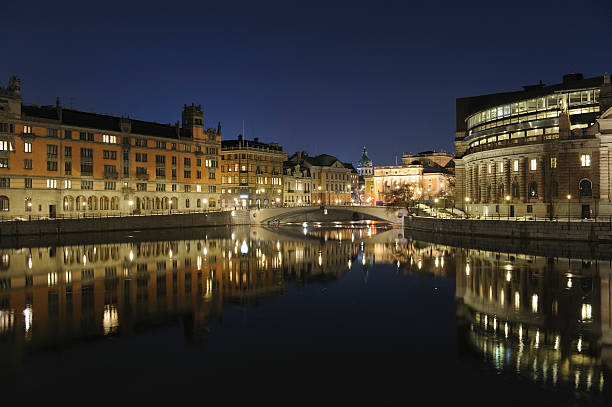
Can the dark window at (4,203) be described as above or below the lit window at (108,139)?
below

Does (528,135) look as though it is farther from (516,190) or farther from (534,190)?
(534,190)

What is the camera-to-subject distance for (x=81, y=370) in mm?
18484

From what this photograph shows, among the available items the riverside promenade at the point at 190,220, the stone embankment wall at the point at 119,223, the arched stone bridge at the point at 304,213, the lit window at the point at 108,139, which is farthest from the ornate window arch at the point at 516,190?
the lit window at the point at 108,139

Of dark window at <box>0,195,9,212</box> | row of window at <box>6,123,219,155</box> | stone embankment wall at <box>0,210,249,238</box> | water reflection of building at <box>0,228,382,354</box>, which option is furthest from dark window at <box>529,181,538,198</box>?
dark window at <box>0,195,9,212</box>

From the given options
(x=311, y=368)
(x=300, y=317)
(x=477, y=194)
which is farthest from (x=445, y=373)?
(x=477, y=194)

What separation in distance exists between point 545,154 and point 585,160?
5858mm

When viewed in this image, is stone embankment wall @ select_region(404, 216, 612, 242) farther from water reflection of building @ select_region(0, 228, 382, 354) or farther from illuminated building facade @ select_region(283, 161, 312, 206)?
illuminated building facade @ select_region(283, 161, 312, 206)

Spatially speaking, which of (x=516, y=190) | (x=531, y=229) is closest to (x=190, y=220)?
(x=516, y=190)

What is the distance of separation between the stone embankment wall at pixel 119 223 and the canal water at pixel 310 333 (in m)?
34.4

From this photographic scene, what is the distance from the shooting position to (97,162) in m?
102

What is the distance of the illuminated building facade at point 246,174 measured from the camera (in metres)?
146

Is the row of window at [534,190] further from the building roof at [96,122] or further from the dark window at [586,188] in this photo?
the building roof at [96,122]

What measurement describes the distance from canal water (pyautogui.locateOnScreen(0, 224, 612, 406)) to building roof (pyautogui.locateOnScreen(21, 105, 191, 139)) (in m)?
57.6

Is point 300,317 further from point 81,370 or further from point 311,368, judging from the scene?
point 81,370
